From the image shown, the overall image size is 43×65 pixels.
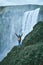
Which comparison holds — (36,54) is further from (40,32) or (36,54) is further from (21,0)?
(21,0)

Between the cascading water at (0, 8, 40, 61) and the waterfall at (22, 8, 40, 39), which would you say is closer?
the waterfall at (22, 8, 40, 39)

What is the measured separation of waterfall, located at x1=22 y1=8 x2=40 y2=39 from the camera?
25.1 meters

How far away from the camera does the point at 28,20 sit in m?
27.3

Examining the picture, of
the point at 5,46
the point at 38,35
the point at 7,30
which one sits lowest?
the point at 5,46

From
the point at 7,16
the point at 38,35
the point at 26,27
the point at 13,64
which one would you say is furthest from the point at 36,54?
the point at 7,16

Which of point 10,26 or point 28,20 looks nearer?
point 28,20

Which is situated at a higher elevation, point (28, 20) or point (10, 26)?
point (28, 20)

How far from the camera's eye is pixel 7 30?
31.7 metres

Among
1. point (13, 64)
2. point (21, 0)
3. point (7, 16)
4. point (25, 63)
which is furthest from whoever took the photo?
point (21, 0)

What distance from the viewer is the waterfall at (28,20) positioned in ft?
82.2

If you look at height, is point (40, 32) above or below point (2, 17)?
Answer: above

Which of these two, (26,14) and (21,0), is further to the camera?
(21,0)

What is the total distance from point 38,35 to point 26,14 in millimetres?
11778

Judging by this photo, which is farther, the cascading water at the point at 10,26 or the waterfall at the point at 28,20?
the cascading water at the point at 10,26
